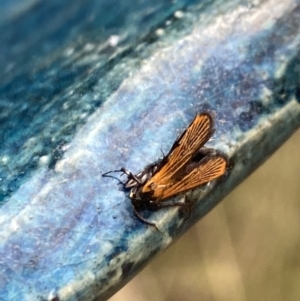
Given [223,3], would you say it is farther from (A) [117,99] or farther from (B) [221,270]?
(B) [221,270]

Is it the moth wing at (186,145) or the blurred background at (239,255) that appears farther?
the blurred background at (239,255)

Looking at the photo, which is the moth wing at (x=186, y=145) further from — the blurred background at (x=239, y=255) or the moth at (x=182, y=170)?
the blurred background at (x=239, y=255)

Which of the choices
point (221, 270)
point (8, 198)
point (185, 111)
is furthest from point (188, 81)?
point (221, 270)

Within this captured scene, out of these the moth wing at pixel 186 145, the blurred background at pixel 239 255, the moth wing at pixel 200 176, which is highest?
the moth wing at pixel 186 145

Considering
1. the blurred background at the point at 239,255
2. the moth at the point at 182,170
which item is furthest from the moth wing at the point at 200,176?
the blurred background at the point at 239,255

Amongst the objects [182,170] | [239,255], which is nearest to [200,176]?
[182,170]

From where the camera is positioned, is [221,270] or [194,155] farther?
[221,270]
